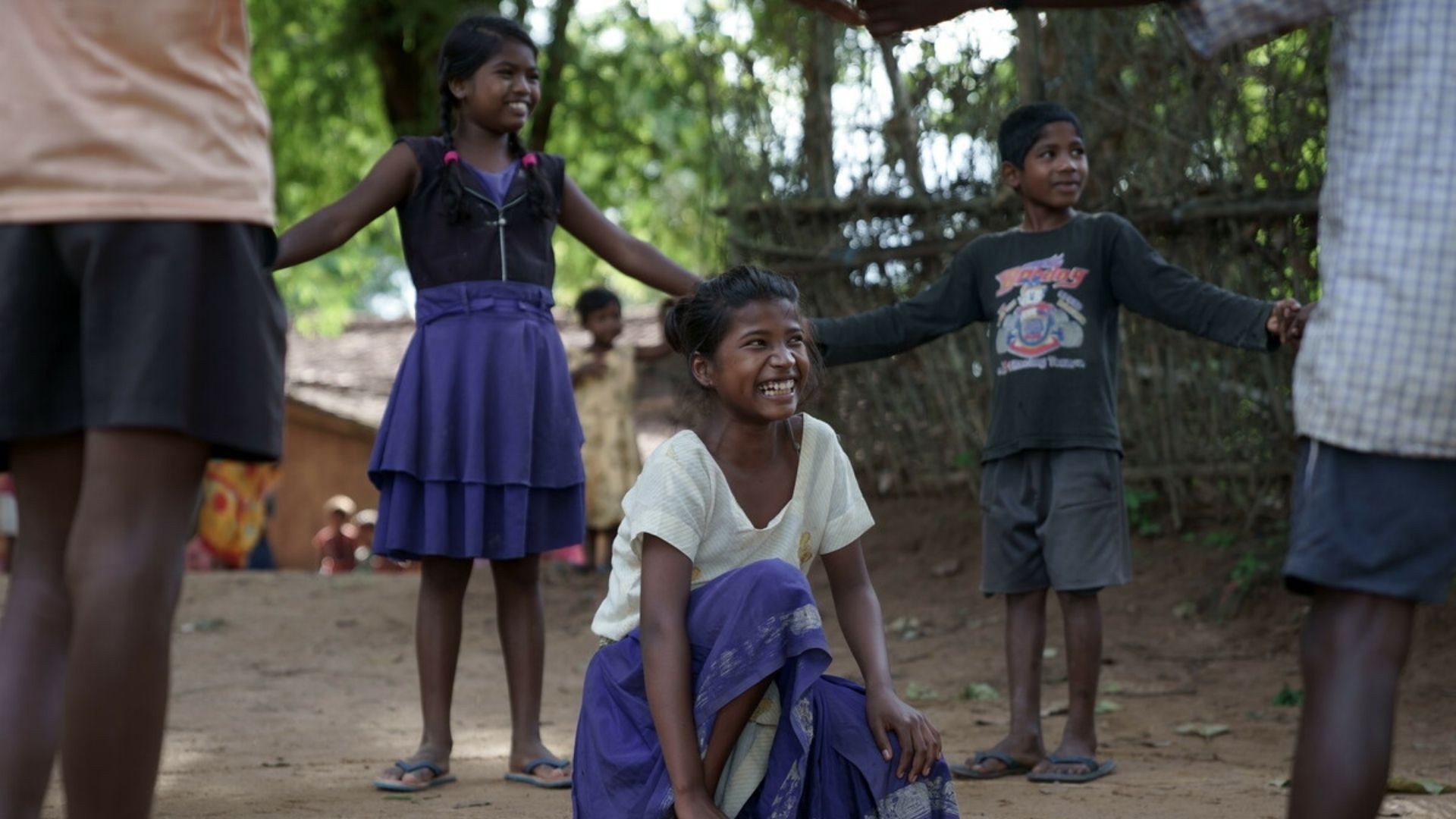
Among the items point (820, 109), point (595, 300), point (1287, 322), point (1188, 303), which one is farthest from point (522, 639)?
Answer: point (595, 300)

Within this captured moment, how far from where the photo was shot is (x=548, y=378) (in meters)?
4.21

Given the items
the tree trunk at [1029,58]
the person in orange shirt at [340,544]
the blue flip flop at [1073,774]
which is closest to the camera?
the blue flip flop at [1073,774]

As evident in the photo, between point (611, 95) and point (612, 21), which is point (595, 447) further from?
point (612, 21)

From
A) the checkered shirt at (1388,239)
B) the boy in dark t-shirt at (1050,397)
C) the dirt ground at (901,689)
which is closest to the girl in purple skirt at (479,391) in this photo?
the dirt ground at (901,689)

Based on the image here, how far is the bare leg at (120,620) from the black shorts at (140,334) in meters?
0.05

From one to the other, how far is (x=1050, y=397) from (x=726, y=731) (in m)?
1.75

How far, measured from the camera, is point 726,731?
2871 millimetres

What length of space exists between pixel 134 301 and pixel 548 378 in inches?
86.7

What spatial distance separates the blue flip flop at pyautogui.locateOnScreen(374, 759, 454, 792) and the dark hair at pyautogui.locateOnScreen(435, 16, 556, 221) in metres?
1.43

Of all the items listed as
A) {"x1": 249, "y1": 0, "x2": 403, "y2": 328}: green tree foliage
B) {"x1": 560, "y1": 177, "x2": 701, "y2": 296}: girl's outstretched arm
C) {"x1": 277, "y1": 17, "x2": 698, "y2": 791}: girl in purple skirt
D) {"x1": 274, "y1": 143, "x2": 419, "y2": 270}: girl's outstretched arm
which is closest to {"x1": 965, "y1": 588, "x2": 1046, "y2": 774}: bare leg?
{"x1": 277, "y1": 17, "x2": 698, "y2": 791}: girl in purple skirt

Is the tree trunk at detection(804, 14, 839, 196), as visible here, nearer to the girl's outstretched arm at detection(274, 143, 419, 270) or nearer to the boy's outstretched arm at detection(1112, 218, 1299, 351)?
the boy's outstretched arm at detection(1112, 218, 1299, 351)

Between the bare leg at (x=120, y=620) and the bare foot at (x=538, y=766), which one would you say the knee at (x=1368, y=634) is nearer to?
the bare leg at (x=120, y=620)

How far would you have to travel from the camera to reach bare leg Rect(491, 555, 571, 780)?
4.13 m

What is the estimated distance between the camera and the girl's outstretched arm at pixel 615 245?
163 inches
